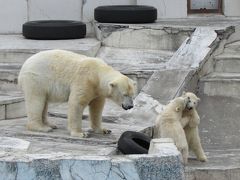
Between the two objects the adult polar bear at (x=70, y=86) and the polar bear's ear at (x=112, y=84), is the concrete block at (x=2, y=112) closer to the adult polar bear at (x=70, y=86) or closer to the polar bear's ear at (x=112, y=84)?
the adult polar bear at (x=70, y=86)

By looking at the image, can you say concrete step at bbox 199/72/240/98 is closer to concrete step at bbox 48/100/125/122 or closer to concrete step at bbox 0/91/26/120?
concrete step at bbox 48/100/125/122

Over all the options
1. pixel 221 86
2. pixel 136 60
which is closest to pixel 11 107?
pixel 136 60

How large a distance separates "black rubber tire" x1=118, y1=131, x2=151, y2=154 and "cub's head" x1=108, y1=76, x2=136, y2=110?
0.27 meters

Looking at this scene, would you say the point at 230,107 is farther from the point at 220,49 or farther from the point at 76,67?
the point at 76,67

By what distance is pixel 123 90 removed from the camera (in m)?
6.13

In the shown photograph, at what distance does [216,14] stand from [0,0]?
3.57m

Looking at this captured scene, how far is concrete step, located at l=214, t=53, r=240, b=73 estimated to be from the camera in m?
8.87

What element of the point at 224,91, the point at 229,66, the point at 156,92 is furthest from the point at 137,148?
the point at 229,66

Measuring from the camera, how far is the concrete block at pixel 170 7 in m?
11.0

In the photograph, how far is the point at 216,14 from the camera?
11227mm

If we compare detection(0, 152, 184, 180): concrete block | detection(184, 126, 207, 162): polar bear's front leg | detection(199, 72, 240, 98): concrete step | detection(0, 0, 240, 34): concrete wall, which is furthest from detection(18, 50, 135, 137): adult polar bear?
detection(0, 0, 240, 34): concrete wall

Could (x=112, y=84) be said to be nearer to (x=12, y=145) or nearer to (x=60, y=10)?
(x=12, y=145)

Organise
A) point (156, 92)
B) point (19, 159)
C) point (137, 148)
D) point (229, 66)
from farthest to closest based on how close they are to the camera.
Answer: point (229, 66)
point (156, 92)
point (137, 148)
point (19, 159)

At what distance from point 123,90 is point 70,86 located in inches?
24.5
